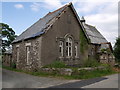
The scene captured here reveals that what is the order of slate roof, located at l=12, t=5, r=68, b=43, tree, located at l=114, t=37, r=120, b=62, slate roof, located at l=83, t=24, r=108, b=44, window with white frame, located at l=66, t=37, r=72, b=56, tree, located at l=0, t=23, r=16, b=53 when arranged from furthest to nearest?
tree, located at l=0, t=23, r=16, b=53 → slate roof, located at l=83, t=24, r=108, b=44 → tree, located at l=114, t=37, r=120, b=62 → window with white frame, located at l=66, t=37, r=72, b=56 → slate roof, located at l=12, t=5, r=68, b=43

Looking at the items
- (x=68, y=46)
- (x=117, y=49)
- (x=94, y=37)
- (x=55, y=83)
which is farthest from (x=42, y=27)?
(x=94, y=37)

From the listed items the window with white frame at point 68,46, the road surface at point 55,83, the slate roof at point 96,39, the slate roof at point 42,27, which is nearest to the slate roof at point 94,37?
the slate roof at point 96,39

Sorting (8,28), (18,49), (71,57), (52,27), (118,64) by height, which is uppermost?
(8,28)

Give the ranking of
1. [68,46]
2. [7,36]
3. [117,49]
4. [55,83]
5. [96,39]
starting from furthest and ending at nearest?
1. [7,36]
2. [96,39]
3. [117,49]
4. [68,46]
5. [55,83]

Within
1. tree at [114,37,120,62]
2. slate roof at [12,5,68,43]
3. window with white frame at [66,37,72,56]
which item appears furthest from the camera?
tree at [114,37,120,62]

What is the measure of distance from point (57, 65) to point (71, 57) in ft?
11.9

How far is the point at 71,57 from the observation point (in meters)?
15.1

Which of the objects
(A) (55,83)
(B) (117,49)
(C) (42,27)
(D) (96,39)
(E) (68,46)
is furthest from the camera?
(D) (96,39)

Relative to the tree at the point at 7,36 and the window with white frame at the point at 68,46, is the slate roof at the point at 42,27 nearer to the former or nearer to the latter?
the window with white frame at the point at 68,46

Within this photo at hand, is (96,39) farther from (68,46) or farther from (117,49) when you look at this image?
(68,46)

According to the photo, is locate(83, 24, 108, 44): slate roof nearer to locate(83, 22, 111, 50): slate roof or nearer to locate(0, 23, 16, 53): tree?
locate(83, 22, 111, 50): slate roof

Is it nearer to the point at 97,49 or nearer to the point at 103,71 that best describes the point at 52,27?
the point at 103,71

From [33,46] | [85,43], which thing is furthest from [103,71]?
[33,46]

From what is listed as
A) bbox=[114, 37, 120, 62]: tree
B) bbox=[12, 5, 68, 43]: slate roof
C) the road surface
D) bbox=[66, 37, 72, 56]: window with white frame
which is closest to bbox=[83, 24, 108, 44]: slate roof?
bbox=[114, 37, 120, 62]: tree
